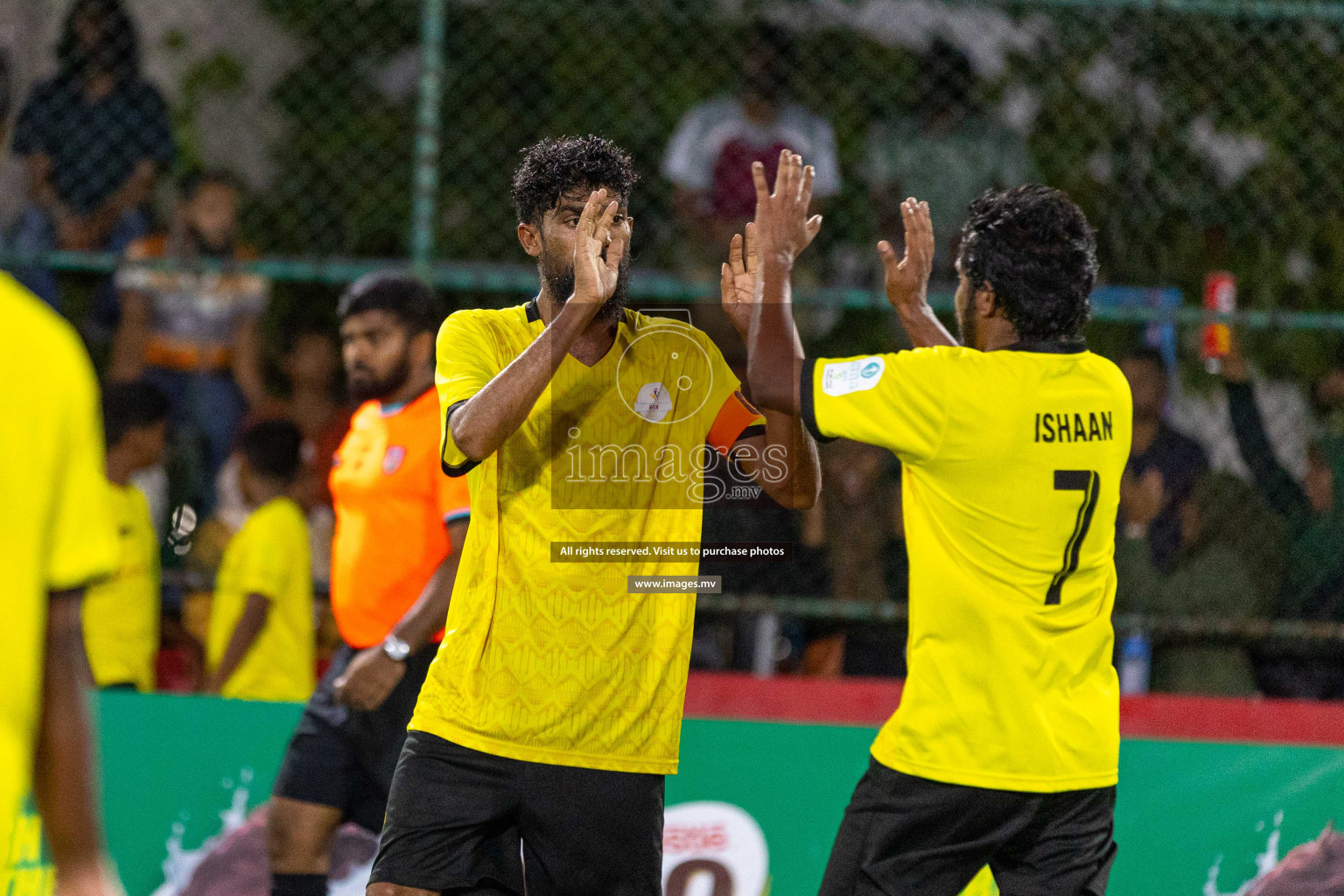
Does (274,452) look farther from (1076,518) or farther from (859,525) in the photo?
(1076,518)

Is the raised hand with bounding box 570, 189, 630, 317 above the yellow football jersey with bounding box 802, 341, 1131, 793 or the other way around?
above

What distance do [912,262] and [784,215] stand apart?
0.64 metres

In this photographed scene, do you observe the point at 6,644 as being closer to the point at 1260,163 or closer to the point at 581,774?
the point at 581,774

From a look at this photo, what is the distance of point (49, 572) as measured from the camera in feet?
4.83

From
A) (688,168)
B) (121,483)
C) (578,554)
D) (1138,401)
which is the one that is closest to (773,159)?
(688,168)

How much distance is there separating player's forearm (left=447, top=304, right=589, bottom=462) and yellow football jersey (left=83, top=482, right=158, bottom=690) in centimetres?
290

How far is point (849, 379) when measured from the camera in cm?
296

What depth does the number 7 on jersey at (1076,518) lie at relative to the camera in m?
2.97

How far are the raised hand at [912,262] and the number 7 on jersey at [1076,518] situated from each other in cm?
64

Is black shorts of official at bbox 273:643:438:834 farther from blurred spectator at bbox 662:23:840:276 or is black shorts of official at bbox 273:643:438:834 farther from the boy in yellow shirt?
blurred spectator at bbox 662:23:840:276

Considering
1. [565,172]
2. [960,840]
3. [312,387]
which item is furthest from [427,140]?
[960,840]

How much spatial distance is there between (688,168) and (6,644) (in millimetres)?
4889

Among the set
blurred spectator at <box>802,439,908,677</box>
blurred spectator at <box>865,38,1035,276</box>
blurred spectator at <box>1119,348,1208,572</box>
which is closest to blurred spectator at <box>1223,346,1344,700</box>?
blurred spectator at <box>1119,348,1208,572</box>

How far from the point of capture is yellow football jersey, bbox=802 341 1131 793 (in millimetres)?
2930
